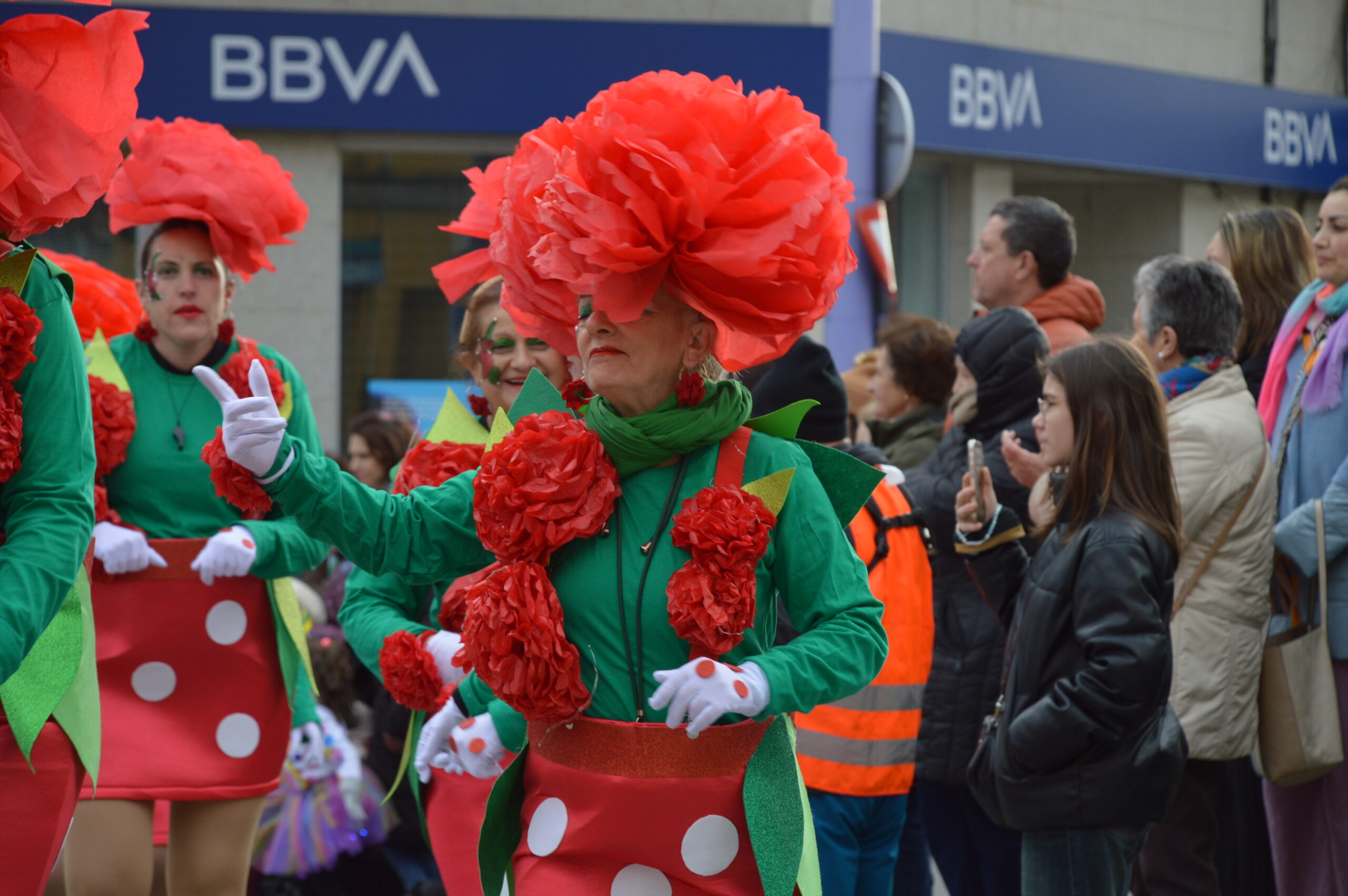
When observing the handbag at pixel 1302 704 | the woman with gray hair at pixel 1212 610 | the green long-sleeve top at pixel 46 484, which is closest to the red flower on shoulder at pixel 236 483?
the green long-sleeve top at pixel 46 484

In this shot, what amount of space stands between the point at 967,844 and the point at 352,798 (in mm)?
2226

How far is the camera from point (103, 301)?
4.75 m

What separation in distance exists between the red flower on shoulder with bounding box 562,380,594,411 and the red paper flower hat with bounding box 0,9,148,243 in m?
0.89

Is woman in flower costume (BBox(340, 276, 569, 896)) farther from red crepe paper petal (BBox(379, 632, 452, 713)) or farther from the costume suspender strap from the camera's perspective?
the costume suspender strap

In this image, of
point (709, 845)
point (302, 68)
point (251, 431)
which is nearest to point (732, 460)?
point (709, 845)

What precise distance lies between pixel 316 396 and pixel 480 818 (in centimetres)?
772

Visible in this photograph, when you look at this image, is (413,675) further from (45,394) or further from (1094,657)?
(1094,657)

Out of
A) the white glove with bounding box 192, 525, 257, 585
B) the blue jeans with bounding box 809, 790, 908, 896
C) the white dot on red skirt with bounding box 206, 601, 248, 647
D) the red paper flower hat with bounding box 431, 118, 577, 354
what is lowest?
the blue jeans with bounding box 809, 790, 908, 896

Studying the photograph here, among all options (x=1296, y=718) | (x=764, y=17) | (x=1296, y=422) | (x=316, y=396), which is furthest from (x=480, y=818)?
(x=764, y=17)

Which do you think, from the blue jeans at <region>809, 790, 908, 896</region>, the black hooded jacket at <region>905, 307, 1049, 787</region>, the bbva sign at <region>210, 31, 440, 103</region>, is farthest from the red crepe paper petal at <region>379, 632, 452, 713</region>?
the bbva sign at <region>210, 31, 440, 103</region>

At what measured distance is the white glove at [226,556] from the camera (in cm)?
383

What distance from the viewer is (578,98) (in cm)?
1049

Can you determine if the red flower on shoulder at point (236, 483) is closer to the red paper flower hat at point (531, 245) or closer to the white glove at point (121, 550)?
the red paper flower hat at point (531, 245)

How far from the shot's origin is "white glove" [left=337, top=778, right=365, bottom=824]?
5293mm
